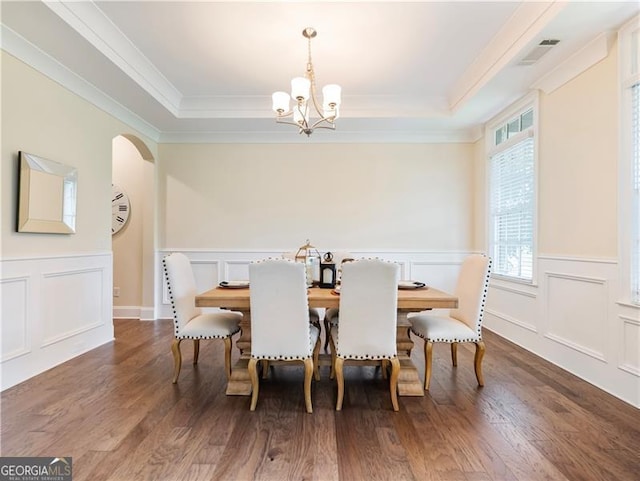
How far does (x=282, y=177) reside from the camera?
4.80m

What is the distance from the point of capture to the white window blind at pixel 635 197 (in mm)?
2342

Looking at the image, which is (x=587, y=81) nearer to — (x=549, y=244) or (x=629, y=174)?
(x=629, y=174)

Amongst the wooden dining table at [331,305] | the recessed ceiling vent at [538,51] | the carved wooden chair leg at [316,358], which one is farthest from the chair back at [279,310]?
the recessed ceiling vent at [538,51]

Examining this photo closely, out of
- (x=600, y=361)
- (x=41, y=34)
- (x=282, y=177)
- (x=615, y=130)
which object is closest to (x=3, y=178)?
(x=41, y=34)

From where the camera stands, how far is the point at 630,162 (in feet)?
7.80

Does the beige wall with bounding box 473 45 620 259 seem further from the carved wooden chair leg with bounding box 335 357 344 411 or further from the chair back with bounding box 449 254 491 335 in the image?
the carved wooden chair leg with bounding box 335 357 344 411

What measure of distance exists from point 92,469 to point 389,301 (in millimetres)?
1799

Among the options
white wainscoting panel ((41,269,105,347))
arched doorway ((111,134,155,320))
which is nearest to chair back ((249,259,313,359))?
white wainscoting panel ((41,269,105,347))

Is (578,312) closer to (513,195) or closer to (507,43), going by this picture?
(513,195)

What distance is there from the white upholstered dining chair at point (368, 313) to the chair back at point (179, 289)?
4.16 ft

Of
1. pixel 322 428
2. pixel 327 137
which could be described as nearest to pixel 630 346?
pixel 322 428

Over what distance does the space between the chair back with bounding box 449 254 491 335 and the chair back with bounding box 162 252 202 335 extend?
83.4 inches

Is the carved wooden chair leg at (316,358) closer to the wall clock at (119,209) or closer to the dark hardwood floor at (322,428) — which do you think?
the dark hardwood floor at (322,428)

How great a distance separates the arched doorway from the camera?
4734 mm
